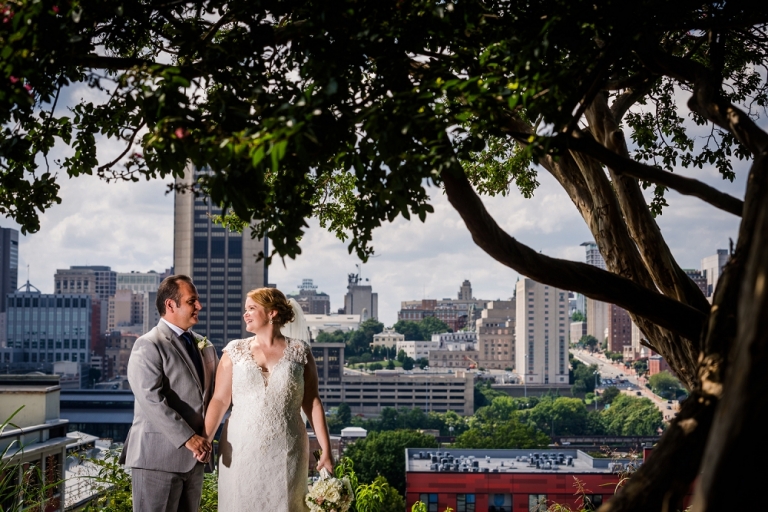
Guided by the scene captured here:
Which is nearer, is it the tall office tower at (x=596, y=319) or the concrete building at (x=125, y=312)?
the concrete building at (x=125, y=312)

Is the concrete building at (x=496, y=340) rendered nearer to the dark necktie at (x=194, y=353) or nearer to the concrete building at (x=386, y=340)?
the concrete building at (x=386, y=340)

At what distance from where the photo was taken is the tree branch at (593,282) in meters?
2.29

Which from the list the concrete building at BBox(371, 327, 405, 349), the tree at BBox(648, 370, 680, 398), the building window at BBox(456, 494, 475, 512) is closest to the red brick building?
the building window at BBox(456, 494, 475, 512)

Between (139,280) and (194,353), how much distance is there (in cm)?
10500

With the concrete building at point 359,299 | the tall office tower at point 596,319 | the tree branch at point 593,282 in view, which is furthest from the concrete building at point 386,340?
the tree branch at point 593,282

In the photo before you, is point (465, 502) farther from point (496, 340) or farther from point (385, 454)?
point (496, 340)

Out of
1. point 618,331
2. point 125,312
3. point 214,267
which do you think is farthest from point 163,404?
point 125,312

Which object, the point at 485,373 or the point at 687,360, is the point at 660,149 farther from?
the point at 485,373

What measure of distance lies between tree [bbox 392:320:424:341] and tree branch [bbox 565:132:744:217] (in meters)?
87.8

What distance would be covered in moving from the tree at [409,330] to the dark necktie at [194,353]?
87243 millimetres

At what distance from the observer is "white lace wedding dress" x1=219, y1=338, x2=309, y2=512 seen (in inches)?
108

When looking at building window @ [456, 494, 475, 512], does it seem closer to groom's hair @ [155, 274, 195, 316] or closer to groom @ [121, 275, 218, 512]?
groom @ [121, 275, 218, 512]

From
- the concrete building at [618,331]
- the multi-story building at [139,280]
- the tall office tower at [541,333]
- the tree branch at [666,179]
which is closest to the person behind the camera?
the tree branch at [666,179]

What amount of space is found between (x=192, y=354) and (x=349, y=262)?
317ft
